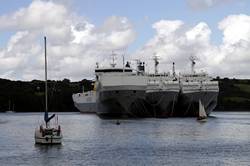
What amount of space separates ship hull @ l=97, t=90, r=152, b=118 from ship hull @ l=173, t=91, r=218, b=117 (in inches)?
334

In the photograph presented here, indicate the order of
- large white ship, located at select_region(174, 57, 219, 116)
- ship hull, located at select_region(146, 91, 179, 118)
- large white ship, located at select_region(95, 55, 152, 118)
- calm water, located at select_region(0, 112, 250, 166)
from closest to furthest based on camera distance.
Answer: calm water, located at select_region(0, 112, 250, 166)
large white ship, located at select_region(95, 55, 152, 118)
ship hull, located at select_region(146, 91, 179, 118)
large white ship, located at select_region(174, 57, 219, 116)

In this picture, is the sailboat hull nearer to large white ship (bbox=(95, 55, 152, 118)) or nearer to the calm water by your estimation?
the calm water

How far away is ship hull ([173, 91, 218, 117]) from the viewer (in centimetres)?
14525

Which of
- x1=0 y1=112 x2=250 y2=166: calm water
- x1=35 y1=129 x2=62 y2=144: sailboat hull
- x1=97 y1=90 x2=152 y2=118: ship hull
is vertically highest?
x1=97 y1=90 x2=152 y2=118: ship hull

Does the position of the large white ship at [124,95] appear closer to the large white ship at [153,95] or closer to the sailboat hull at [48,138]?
the large white ship at [153,95]

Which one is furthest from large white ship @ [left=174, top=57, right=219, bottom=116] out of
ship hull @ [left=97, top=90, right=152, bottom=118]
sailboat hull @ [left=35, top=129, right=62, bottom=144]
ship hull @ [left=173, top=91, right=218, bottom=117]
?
sailboat hull @ [left=35, top=129, right=62, bottom=144]

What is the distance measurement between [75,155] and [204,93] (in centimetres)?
8818

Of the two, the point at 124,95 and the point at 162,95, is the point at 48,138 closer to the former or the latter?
the point at 124,95

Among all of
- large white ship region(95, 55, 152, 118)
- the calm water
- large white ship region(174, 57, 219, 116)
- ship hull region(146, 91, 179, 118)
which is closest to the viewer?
the calm water

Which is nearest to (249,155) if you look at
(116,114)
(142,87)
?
(142,87)

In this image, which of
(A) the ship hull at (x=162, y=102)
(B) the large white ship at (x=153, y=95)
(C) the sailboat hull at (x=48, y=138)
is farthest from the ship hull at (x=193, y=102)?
(C) the sailboat hull at (x=48, y=138)

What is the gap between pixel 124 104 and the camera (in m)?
140

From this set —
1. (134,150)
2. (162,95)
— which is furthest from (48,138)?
(162,95)

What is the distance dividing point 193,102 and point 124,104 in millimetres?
17860
